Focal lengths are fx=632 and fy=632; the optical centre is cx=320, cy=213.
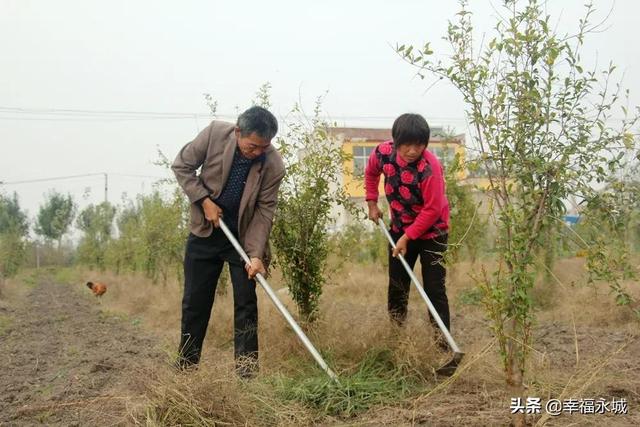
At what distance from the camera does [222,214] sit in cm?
400

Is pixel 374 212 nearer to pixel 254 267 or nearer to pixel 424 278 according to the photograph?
pixel 424 278

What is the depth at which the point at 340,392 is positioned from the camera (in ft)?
11.1

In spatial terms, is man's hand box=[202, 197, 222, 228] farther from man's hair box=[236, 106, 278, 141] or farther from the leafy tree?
the leafy tree

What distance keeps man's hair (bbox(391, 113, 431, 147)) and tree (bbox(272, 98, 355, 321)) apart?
1.01 metres

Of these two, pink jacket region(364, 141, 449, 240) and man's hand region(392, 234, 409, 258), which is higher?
pink jacket region(364, 141, 449, 240)

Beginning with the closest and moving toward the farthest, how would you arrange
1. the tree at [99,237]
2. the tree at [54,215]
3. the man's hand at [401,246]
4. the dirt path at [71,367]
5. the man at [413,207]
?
1. the dirt path at [71,367]
2. the man at [413,207]
3. the man's hand at [401,246]
4. the tree at [99,237]
5. the tree at [54,215]

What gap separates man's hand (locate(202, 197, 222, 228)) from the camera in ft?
12.6

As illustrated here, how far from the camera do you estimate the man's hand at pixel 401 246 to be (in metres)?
4.23

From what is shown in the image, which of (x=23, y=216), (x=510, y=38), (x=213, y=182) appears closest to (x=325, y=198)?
(x=213, y=182)

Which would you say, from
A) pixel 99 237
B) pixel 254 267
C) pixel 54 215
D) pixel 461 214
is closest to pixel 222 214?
pixel 254 267

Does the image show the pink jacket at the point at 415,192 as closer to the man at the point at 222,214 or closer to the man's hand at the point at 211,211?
the man at the point at 222,214

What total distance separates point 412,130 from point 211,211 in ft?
4.43

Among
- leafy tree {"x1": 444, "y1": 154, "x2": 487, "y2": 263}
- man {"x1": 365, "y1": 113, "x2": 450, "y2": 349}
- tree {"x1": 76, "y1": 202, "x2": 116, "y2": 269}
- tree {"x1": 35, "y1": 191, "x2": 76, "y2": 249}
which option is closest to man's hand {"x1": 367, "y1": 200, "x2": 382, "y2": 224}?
man {"x1": 365, "y1": 113, "x2": 450, "y2": 349}

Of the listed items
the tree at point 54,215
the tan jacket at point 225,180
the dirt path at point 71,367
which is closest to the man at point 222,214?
the tan jacket at point 225,180
